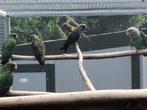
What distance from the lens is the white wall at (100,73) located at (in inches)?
300

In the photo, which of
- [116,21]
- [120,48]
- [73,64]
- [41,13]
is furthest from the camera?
[116,21]

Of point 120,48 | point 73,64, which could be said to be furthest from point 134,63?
point 73,64

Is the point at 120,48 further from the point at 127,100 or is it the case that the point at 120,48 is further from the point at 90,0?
the point at 127,100

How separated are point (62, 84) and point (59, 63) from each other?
402 mm

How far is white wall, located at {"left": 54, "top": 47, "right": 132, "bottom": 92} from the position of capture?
25.0ft

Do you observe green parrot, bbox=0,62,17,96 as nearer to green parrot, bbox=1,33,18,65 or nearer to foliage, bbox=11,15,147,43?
green parrot, bbox=1,33,18,65

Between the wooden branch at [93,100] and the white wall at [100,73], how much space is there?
23.2 ft

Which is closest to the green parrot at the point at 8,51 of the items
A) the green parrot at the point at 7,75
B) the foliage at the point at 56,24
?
the green parrot at the point at 7,75

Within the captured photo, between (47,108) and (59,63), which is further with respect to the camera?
(59,63)

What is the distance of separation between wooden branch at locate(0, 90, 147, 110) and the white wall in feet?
23.2

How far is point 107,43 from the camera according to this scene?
281 inches

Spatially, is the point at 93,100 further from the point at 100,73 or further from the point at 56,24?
the point at 56,24

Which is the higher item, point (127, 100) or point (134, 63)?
point (127, 100)

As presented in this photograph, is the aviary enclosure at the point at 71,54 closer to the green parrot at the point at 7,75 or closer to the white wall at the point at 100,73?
the green parrot at the point at 7,75
